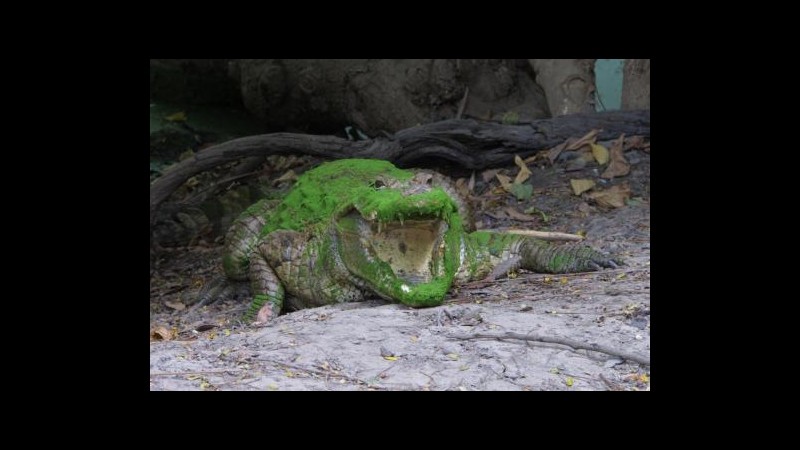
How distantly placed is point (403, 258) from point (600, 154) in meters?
3.80

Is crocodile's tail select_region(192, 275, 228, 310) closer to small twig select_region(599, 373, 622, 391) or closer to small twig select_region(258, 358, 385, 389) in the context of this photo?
small twig select_region(258, 358, 385, 389)

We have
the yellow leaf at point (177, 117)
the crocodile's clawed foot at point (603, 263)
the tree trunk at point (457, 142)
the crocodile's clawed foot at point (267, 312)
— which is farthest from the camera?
the yellow leaf at point (177, 117)

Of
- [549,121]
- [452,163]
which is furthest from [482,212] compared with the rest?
[549,121]

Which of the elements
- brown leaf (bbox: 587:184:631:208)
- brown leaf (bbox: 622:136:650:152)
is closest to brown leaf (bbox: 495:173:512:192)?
brown leaf (bbox: 587:184:631:208)

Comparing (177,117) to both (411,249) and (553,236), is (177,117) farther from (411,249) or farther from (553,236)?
(411,249)

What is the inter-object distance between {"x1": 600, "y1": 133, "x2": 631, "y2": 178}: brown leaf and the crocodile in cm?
217

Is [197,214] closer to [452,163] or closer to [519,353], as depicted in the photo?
[452,163]

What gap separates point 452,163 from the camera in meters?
8.70

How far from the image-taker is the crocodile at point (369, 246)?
5145 mm

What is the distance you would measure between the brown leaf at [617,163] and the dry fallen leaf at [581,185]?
25cm

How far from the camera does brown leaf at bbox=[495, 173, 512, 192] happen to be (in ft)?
27.5

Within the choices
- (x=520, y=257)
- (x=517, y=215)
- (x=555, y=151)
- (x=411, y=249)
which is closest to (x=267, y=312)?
(x=411, y=249)

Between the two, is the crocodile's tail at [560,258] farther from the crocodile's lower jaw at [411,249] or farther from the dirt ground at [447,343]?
the crocodile's lower jaw at [411,249]


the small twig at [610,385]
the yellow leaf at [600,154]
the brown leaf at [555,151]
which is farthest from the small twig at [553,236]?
the small twig at [610,385]
